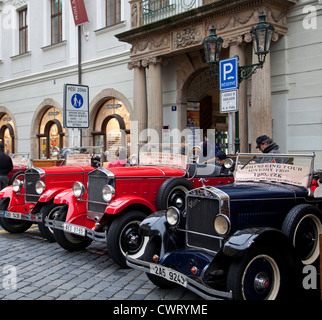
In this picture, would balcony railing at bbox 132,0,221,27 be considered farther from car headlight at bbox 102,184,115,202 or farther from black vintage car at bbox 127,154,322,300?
black vintage car at bbox 127,154,322,300

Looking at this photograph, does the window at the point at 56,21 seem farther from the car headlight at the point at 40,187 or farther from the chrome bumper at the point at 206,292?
the chrome bumper at the point at 206,292

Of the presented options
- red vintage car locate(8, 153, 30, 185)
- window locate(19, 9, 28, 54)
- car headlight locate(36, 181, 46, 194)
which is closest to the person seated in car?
car headlight locate(36, 181, 46, 194)

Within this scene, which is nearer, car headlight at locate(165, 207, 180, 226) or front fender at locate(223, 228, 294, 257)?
front fender at locate(223, 228, 294, 257)

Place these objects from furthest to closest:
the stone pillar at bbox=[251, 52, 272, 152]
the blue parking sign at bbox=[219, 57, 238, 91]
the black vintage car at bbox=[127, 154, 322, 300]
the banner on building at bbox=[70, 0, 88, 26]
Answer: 1. the banner on building at bbox=[70, 0, 88, 26]
2. the stone pillar at bbox=[251, 52, 272, 152]
3. the blue parking sign at bbox=[219, 57, 238, 91]
4. the black vintage car at bbox=[127, 154, 322, 300]

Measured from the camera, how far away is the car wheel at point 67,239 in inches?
236

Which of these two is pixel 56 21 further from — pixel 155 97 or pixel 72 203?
pixel 72 203

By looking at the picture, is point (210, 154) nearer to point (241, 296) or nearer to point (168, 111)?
point (241, 296)

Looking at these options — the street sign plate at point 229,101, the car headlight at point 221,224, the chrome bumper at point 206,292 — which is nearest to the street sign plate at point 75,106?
the street sign plate at point 229,101

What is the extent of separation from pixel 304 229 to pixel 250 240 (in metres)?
0.98

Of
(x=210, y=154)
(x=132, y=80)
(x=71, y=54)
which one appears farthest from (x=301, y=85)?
(x=71, y=54)

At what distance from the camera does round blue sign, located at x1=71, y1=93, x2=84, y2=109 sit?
9.55 metres

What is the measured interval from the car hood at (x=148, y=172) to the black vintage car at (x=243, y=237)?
1383mm

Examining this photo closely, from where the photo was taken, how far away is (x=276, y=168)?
4859 mm

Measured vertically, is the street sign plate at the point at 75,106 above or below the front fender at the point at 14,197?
above
